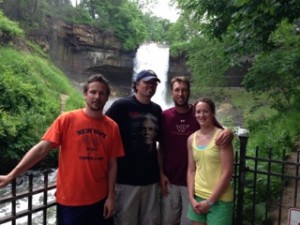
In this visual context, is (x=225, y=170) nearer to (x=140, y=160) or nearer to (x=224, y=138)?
(x=224, y=138)

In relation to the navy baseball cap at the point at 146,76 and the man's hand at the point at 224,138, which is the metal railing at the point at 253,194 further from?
the navy baseball cap at the point at 146,76

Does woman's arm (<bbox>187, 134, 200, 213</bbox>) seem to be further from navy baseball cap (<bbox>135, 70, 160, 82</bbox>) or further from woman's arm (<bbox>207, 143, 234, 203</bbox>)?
navy baseball cap (<bbox>135, 70, 160, 82</bbox>)

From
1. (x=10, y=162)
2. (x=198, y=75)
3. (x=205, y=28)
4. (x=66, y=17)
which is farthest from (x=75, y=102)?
(x=66, y=17)

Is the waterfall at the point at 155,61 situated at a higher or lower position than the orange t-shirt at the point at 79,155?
higher

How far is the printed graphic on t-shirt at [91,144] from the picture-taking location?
3213 mm

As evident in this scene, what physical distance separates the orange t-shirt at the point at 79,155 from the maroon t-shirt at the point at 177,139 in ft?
3.01

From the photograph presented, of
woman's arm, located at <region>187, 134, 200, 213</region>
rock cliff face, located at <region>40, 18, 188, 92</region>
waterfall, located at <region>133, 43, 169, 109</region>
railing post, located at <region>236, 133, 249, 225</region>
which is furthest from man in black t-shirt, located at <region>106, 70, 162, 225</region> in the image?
waterfall, located at <region>133, 43, 169, 109</region>

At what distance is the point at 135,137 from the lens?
149 inches

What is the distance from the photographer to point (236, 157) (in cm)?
445

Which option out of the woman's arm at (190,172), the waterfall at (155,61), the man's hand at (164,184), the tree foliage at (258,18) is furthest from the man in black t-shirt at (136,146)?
the waterfall at (155,61)

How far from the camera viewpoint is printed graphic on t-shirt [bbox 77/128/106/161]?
3213mm

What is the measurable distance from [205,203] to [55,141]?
1.48m

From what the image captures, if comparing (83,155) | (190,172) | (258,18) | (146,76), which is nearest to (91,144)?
(83,155)

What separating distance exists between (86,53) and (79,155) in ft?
112
